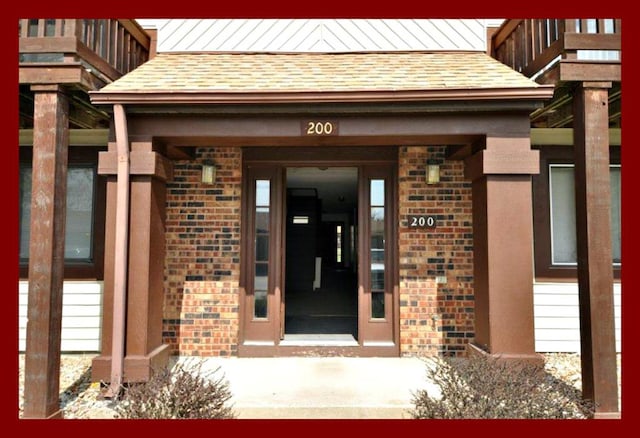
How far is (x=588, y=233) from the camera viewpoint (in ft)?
11.7

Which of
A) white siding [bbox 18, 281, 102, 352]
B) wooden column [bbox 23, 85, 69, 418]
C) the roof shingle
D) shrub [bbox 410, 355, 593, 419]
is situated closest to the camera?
shrub [bbox 410, 355, 593, 419]

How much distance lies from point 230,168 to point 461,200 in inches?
114

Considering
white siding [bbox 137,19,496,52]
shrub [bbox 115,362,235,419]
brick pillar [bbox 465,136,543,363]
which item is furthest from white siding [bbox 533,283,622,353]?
shrub [bbox 115,362,235,419]

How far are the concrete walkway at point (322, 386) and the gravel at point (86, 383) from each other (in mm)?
986

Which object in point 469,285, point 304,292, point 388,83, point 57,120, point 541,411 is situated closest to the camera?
point 541,411

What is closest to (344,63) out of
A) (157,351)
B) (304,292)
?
(157,351)

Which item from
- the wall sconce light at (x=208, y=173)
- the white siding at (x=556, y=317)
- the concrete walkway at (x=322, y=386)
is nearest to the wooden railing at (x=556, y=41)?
the white siding at (x=556, y=317)

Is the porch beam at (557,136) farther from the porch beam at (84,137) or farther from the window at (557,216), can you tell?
the porch beam at (84,137)

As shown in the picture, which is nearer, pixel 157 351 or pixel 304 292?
pixel 157 351

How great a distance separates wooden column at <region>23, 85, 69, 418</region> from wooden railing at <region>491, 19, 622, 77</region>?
4428mm

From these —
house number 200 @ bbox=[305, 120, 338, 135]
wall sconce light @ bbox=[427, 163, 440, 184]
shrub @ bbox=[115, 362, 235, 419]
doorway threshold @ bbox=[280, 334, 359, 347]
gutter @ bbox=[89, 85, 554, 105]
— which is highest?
gutter @ bbox=[89, 85, 554, 105]

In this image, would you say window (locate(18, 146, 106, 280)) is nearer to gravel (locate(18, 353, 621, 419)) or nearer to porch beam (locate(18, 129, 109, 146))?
porch beam (locate(18, 129, 109, 146))

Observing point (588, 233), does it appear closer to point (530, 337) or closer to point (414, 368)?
point (530, 337)

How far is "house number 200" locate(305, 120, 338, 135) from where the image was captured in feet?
13.1
